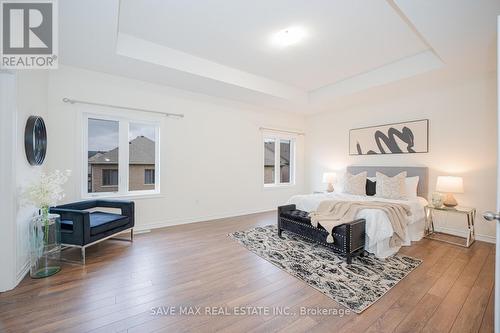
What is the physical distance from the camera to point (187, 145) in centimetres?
442

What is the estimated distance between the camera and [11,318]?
5.57 feet

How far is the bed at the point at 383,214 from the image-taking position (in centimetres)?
278

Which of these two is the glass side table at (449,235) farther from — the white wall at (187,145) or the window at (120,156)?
the window at (120,156)

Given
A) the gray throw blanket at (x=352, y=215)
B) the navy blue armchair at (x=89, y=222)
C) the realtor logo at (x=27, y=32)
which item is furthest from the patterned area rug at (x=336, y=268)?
the realtor logo at (x=27, y=32)

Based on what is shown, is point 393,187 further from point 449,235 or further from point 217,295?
point 217,295

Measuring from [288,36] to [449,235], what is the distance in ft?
13.8

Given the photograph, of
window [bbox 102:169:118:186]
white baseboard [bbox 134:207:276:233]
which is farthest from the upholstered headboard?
window [bbox 102:169:118:186]

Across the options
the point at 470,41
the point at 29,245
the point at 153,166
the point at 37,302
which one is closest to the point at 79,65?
the point at 153,166

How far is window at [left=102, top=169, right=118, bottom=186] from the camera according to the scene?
3.73 m

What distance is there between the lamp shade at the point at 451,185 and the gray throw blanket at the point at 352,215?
0.82m

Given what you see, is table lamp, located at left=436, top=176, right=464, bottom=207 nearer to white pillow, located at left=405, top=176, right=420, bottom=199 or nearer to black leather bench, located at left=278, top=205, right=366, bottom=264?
white pillow, located at left=405, top=176, right=420, bottom=199

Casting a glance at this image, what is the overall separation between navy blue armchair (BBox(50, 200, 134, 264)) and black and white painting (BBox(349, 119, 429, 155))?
4.83m

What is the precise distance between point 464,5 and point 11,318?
187 inches

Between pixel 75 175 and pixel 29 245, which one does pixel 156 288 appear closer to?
pixel 29 245
